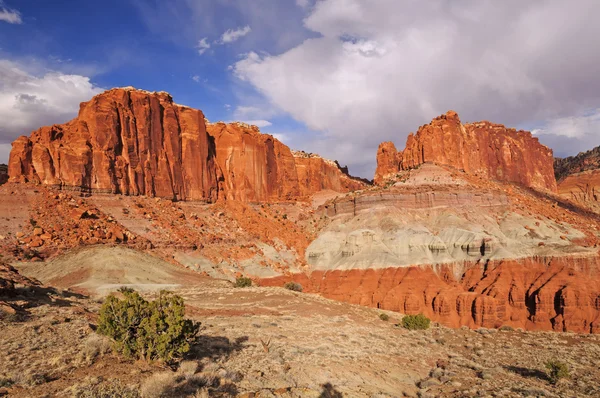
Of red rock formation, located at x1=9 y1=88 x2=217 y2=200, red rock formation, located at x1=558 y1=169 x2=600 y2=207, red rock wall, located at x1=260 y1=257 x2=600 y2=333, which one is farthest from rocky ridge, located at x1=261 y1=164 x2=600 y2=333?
red rock formation, located at x1=558 y1=169 x2=600 y2=207

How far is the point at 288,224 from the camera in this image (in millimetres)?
78312

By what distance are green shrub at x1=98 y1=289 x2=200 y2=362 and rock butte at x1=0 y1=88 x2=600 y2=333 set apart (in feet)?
110

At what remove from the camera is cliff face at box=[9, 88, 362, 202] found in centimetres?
5544

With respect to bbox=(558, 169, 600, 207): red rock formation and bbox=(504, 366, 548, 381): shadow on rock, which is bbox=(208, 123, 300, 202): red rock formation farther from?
bbox=(558, 169, 600, 207): red rock formation

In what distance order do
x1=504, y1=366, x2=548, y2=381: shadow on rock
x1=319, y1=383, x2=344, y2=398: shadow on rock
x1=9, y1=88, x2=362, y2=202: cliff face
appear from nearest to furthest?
x1=319, y1=383, x2=344, y2=398: shadow on rock → x1=504, y1=366, x2=548, y2=381: shadow on rock → x1=9, y1=88, x2=362, y2=202: cliff face

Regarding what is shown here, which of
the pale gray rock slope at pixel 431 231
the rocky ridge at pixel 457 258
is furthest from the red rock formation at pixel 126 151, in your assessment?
the pale gray rock slope at pixel 431 231

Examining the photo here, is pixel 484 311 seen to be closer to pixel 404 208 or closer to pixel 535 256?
pixel 535 256

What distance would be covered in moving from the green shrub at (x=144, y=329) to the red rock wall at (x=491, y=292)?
126 ft

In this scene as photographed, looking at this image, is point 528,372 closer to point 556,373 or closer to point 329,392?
point 556,373

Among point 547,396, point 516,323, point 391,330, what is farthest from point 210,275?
point 547,396

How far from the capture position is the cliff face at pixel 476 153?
309 ft

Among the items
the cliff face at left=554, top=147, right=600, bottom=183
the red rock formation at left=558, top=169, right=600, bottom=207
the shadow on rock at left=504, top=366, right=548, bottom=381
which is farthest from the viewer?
the cliff face at left=554, top=147, right=600, bottom=183

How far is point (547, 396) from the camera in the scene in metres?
16.3

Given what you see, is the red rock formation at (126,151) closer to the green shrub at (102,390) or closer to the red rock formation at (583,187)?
the green shrub at (102,390)
